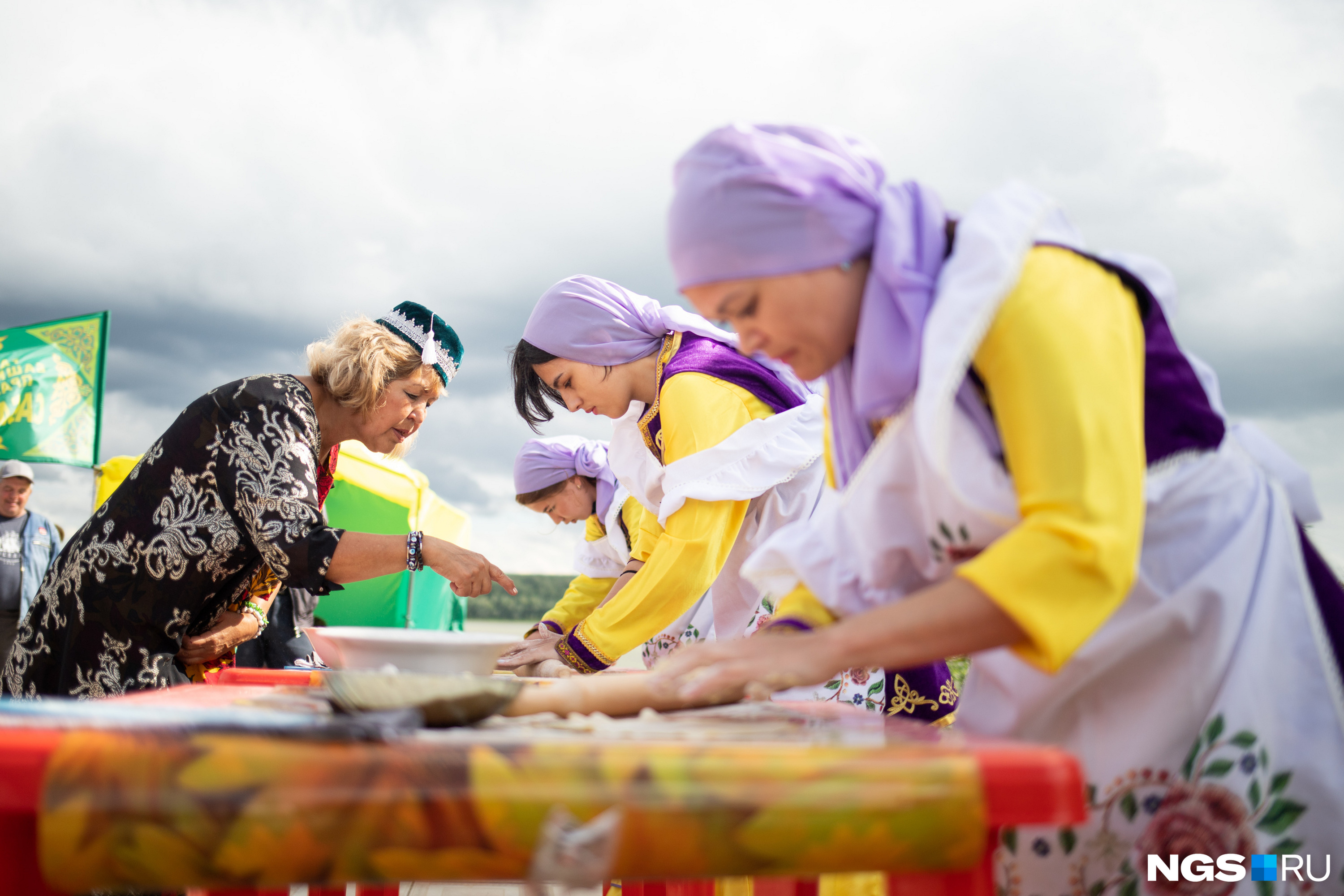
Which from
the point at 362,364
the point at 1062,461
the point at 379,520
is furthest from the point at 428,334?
the point at 379,520

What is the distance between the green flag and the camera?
7086 millimetres

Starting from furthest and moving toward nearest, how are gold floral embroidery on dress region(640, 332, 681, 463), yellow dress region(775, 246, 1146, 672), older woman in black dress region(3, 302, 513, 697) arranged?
gold floral embroidery on dress region(640, 332, 681, 463) < older woman in black dress region(3, 302, 513, 697) < yellow dress region(775, 246, 1146, 672)

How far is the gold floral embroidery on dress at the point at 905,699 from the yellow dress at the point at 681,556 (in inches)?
20.0

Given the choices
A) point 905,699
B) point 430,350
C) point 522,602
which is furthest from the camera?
point 522,602

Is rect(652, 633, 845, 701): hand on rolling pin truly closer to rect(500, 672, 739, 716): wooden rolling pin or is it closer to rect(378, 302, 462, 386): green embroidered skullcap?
rect(500, 672, 739, 716): wooden rolling pin

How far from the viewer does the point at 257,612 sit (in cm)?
262

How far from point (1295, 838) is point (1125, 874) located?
191 millimetres

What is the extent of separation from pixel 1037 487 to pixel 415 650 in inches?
38.5

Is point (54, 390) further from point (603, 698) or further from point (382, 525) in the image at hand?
point (603, 698)

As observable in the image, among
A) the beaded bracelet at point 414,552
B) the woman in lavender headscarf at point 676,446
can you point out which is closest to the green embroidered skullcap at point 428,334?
the woman in lavender headscarf at point 676,446

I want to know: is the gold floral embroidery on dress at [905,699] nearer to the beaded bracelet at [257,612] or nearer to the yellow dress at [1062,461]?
the yellow dress at [1062,461]

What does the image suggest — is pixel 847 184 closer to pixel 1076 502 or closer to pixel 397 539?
pixel 1076 502

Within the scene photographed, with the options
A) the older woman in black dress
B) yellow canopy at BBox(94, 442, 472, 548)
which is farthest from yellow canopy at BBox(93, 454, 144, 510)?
Result: the older woman in black dress

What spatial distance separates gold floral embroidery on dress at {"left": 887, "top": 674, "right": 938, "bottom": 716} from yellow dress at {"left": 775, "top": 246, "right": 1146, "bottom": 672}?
104 cm
